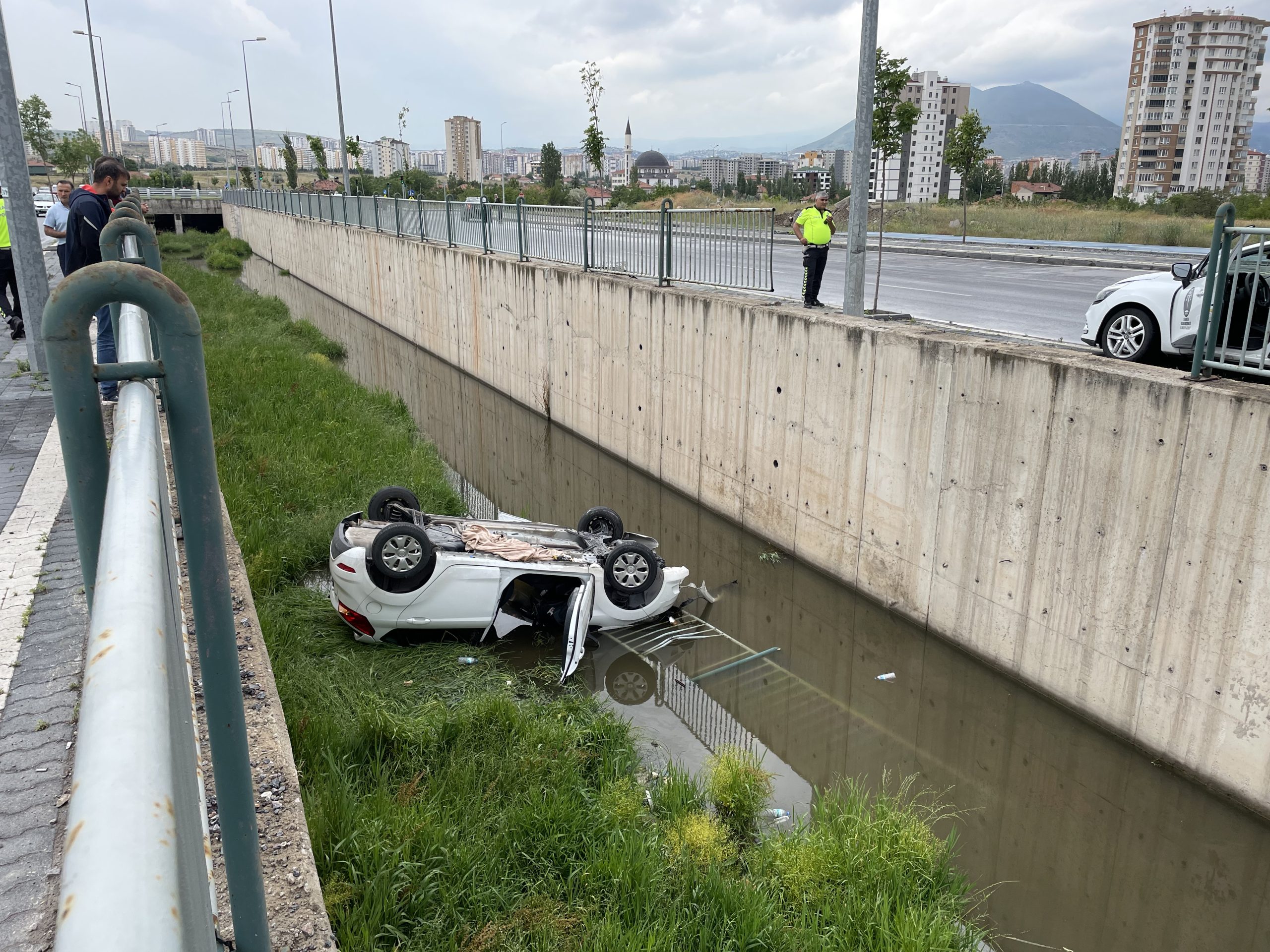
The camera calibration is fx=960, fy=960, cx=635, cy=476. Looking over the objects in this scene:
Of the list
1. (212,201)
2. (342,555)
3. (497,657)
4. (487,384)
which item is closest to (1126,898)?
(497,657)

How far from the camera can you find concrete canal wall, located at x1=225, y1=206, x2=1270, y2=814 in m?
6.20

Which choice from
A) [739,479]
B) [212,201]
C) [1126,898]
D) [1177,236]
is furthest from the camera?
[212,201]

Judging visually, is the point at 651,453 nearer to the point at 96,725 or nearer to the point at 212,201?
the point at 96,725

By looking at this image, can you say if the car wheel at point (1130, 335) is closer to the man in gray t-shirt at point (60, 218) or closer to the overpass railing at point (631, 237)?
the overpass railing at point (631, 237)

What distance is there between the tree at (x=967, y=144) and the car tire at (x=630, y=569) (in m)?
29.0

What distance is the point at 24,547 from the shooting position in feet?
17.9

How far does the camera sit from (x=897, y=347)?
882cm

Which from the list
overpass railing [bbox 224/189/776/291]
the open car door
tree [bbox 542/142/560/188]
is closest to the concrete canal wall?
overpass railing [bbox 224/189/776/291]

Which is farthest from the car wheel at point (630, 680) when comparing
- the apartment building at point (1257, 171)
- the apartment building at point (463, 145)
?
the apartment building at point (1257, 171)

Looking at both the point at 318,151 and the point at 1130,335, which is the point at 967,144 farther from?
the point at 318,151

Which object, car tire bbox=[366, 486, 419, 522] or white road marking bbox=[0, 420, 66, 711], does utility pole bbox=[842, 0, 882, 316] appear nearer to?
car tire bbox=[366, 486, 419, 522]

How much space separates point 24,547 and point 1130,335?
334 inches

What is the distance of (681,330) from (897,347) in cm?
407

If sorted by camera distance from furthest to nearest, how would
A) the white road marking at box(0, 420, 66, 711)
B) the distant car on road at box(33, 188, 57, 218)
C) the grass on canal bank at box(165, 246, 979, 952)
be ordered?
the distant car on road at box(33, 188, 57, 218), the grass on canal bank at box(165, 246, 979, 952), the white road marking at box(0, 420, 66, 711)
